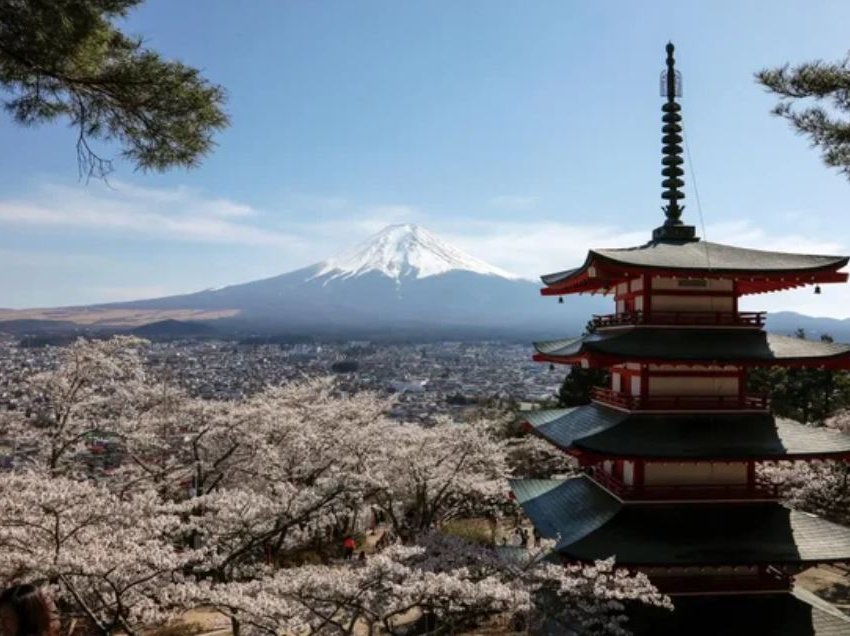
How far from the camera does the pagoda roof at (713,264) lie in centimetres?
1014

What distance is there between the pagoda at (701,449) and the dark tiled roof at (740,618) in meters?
0.02

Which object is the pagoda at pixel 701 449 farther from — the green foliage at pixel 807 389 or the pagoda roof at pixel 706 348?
the green foliage at pixel 807 389

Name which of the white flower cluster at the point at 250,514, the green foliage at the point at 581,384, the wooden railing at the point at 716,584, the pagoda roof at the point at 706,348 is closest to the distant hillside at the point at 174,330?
the green foliage at the point at 581,384

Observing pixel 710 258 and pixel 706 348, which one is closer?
pixel 706 348

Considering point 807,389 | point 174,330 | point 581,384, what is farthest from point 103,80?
point 174,330

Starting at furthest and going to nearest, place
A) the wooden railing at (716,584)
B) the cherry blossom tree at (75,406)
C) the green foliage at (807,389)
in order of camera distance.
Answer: the green foliage at (807,389) → the cherry blossom tree at (75,406) → the wooden railing at (716,584)

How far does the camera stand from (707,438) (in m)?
10.1

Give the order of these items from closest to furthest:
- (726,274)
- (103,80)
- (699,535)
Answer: (103,80), (699,535), (726,274)

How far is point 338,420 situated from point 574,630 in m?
9.98

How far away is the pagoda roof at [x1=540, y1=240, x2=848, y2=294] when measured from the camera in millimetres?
10141

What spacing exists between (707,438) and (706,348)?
4.57 feet

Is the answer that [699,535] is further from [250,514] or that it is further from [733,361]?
[250,514]

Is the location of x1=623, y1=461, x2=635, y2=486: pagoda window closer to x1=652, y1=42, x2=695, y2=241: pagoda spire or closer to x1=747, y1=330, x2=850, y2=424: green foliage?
x1=652, y1=42, x2=695, y2=241: pagoda spire

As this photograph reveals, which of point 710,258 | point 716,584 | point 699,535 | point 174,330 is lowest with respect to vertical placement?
point 716,584
